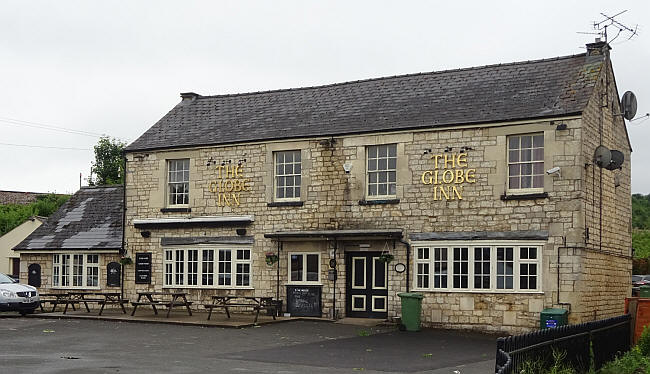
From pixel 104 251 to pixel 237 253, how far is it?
16.7ft

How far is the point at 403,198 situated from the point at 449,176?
4.76 feet

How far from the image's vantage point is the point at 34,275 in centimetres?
3011

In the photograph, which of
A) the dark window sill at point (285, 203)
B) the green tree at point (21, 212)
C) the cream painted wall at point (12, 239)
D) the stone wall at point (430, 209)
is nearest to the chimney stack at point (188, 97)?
the stone wall at point (430, 209)

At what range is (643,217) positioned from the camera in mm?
62969

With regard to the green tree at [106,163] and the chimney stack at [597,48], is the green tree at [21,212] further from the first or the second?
the chimney stack at [597,48]

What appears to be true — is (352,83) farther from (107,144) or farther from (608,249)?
(107,144)

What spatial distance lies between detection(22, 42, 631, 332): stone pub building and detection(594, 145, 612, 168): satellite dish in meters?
0.23

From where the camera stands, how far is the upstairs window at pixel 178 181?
Result: 27719 millimetres

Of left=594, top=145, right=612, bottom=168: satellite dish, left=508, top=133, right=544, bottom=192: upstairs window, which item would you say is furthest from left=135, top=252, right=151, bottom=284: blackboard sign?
left=594, top=145, right=612, bottom=168: satellite dish

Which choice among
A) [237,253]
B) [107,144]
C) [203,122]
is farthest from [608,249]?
[107,144]

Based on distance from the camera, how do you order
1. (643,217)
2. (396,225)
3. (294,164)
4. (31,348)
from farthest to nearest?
(643,217), (294,164), (396,225), (31,348)

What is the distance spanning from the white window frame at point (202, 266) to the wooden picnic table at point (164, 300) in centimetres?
41

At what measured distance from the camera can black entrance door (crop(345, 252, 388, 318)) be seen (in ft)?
79.4

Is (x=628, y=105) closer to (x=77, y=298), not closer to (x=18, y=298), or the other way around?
(x=77, y=298)
